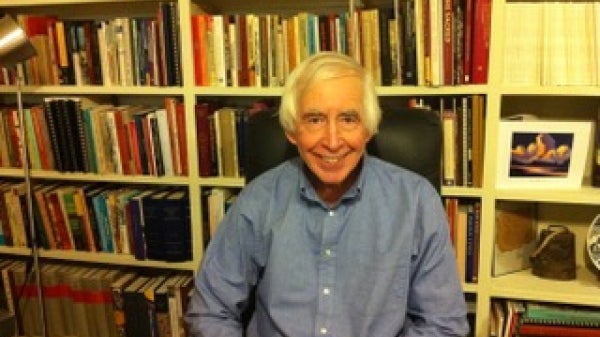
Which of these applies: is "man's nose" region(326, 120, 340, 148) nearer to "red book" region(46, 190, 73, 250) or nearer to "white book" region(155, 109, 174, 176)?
"white book" region(155, 109, 174, 176)

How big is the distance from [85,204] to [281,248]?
112cm

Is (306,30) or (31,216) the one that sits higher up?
(306,30)

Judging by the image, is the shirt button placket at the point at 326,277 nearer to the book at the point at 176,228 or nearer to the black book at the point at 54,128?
the book at the point at 176,228

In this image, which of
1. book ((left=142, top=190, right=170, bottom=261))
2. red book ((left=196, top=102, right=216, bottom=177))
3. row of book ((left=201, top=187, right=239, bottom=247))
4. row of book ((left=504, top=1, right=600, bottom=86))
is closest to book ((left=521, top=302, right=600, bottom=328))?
row of book ((left=504, top=1, right=600, bottom=86))

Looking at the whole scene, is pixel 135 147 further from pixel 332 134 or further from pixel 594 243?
pixel 594 243

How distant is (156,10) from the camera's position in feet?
6.88

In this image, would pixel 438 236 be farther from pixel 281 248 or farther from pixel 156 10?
pixel 156 10

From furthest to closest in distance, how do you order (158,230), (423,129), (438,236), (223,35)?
(158,230) < (223,35) < (423,129) < (438,236)

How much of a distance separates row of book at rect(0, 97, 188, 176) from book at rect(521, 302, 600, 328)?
126cm

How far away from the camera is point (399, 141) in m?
1.43

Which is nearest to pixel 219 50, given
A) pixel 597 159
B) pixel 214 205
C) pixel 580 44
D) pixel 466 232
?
pixel 214 205

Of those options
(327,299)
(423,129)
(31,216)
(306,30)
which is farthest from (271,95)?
(31,216)

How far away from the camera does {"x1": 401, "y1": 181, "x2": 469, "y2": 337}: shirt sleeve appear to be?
126 cm

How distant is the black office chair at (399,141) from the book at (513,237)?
513 millimetres
